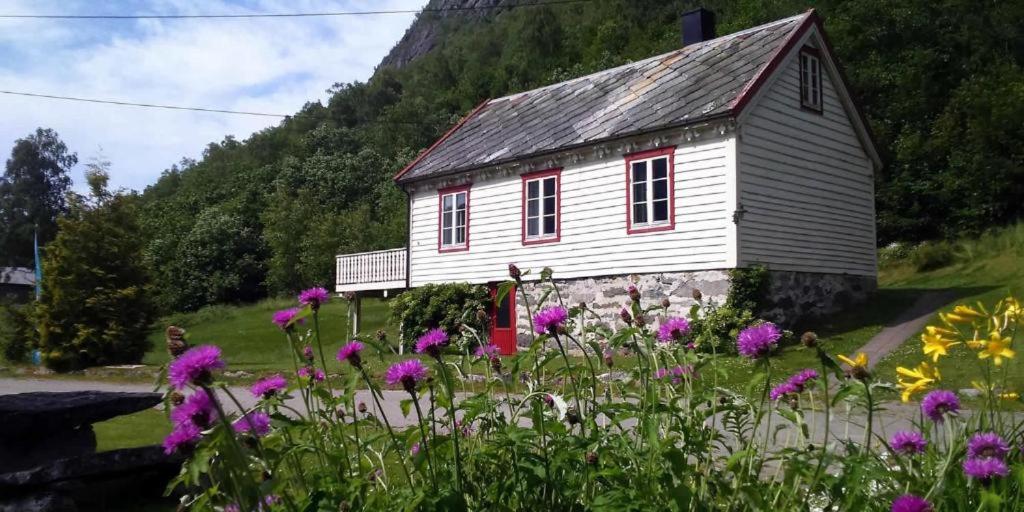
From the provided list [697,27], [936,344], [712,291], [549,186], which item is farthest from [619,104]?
[936,344]

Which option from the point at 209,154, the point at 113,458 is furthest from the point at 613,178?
the point at 209,154

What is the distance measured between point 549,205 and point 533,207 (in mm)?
433

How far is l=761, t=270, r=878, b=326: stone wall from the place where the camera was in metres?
15.6

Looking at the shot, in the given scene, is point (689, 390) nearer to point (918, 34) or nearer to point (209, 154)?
point (918, 34)

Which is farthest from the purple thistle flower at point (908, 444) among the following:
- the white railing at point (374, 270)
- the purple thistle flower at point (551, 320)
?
the white railing at point (374, 270)

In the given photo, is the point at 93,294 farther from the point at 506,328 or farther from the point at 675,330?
the point at 675,330

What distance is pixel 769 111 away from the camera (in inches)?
622

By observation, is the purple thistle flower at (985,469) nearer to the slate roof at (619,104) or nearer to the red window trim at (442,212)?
the slate roof at (619,104)

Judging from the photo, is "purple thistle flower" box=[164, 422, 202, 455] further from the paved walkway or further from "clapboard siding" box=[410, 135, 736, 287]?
"clapboard siding" box=[410, 135, 736, 287]

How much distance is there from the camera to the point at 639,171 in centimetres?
1630

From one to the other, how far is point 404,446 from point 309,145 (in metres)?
63.6

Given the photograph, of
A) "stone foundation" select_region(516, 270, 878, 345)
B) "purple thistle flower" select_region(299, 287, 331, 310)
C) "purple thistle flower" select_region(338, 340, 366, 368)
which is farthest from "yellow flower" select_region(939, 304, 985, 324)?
"stone foundation" select_region(516, 270, 878, 345)

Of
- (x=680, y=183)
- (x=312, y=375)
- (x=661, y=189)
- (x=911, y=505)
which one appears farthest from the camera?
(x=661, y=189)

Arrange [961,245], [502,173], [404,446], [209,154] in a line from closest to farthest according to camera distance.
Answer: [404,446]
[502,173]
[961,245]
[209,154]
